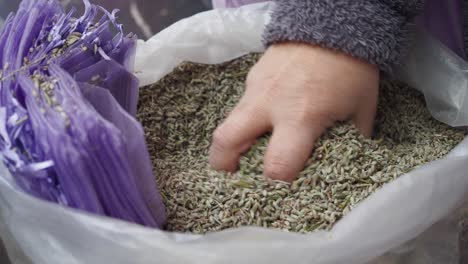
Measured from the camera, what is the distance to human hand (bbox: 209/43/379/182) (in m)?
0.55

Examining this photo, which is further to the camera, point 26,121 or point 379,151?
point 379,151

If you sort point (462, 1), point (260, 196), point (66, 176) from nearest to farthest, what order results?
point (66, 176) → point (260, 196) → point (462, 1)

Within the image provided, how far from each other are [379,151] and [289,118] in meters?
0.10

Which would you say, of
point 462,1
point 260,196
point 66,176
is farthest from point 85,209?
point 462,1

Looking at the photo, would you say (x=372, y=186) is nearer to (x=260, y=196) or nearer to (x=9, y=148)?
(x=260, y=196)

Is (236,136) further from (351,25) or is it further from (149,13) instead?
(149,13)

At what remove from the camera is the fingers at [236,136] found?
57 centimetres

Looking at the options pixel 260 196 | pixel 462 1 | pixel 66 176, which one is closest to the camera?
pixel 66 176

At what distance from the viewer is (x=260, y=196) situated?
535 millimetres

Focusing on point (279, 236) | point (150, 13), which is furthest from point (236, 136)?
point (150, 13)

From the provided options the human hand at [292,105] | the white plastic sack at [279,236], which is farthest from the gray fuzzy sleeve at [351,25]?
the white plastic sack at [279,236]

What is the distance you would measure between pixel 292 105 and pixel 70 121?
226mm

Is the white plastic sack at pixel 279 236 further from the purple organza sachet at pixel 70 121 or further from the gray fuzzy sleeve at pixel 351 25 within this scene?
the gray fuzzy sleeve at pixel 351 25

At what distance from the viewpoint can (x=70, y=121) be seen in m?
0.43
